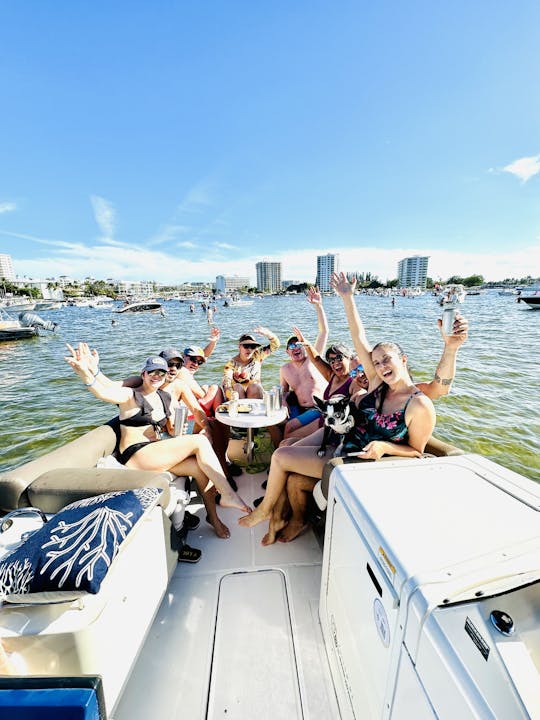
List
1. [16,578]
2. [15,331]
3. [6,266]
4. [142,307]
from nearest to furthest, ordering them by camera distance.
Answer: [16,578] < [15,331] < [142,307] < [6,266]

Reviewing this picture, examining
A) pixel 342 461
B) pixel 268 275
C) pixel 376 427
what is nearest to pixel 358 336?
pixel 376 427

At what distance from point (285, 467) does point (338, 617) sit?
0.96 m

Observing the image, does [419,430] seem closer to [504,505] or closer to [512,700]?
[504,505]

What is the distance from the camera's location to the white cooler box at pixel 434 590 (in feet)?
2.06

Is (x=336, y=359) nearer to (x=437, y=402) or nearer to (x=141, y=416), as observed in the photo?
(x=141, y=416)

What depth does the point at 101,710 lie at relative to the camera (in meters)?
0.81

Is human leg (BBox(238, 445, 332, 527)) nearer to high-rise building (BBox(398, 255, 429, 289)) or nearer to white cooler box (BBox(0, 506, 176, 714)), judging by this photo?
white cooler box (BBox(0, 506, 176, 714))

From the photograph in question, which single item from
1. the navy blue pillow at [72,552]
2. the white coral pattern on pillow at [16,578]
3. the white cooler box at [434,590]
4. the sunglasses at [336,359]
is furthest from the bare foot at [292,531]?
the white coral pattern on pillow at [16,578]

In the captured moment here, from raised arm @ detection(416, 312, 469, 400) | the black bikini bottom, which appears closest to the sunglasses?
raised arm @ detection(416, 312, 469, 400)

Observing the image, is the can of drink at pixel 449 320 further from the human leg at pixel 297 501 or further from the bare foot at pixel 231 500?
the bare foot at pixel 231 500

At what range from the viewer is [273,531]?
231 centimetres

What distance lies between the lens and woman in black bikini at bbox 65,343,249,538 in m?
2.33

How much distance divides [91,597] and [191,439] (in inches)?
48.8

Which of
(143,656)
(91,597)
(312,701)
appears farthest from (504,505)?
(143,656)
